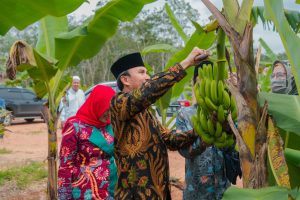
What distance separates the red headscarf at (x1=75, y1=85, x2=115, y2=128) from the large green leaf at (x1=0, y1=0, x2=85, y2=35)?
0.64 m

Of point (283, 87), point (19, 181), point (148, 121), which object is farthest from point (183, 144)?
point (19, 181)

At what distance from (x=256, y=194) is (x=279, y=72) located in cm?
231

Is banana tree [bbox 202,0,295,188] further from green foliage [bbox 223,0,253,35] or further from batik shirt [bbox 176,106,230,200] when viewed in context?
batik shirt [bbox 176,106,230,200]

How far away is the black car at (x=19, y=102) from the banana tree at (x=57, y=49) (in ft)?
48.4

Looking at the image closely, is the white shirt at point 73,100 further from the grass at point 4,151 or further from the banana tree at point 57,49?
the banana tree at point 57,49

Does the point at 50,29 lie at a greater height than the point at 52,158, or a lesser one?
greater

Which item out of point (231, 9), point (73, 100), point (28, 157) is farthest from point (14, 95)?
point (231, 9)

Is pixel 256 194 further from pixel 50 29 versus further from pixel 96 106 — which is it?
pixel 50 29

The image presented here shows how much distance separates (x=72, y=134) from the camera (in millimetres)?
3125

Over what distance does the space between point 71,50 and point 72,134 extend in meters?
1.21

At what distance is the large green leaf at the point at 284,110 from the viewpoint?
1.72 m

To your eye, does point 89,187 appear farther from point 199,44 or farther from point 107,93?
point 199,44

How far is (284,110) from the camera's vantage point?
1769 mm

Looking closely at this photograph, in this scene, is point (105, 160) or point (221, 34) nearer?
point (221, 34)
